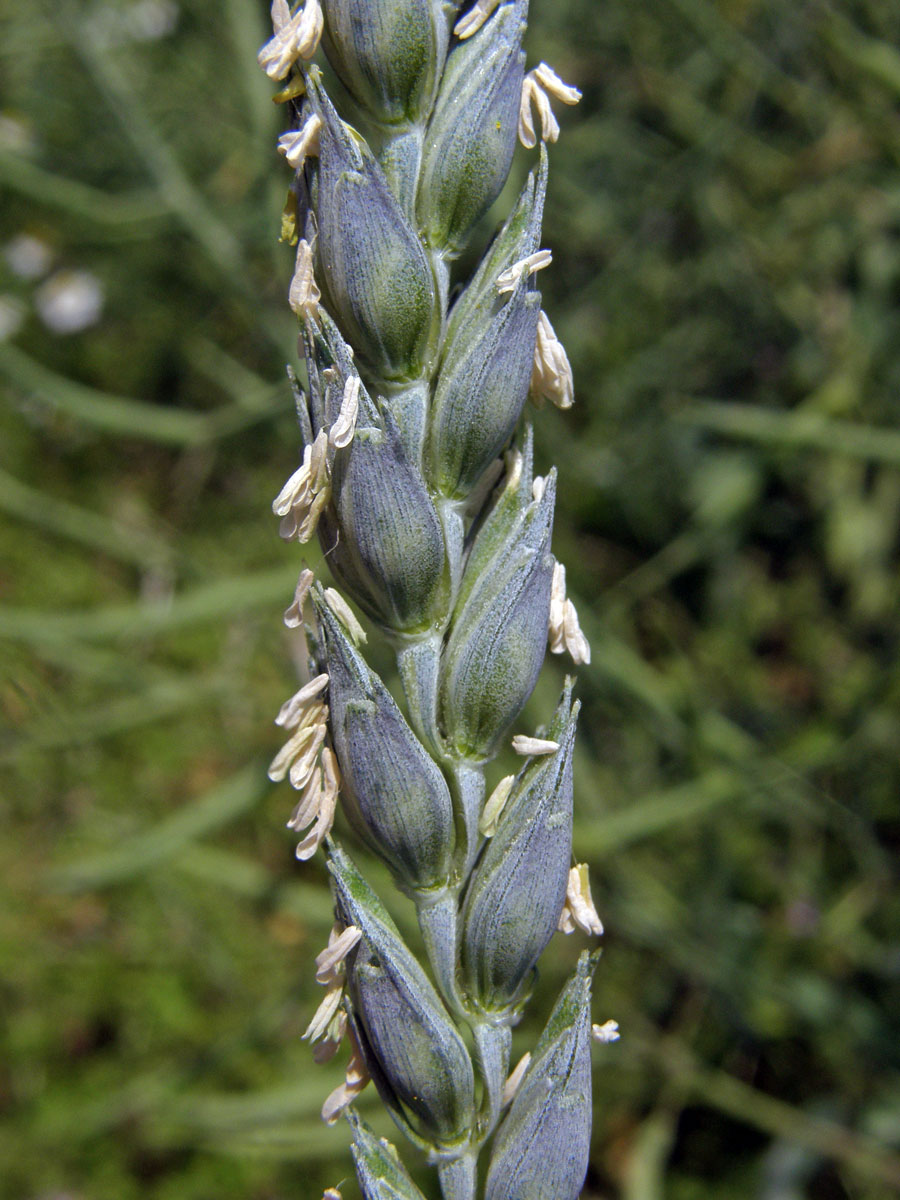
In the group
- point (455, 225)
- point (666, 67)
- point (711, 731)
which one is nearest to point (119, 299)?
point (666, 67)

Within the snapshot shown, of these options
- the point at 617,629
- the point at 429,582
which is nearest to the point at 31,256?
the point at 617,629

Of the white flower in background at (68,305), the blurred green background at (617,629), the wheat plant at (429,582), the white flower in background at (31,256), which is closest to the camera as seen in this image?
the wheat plant at (429,582)

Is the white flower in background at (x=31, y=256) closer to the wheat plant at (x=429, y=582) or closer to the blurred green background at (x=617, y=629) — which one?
the blurred green background at (x=617, y=629)

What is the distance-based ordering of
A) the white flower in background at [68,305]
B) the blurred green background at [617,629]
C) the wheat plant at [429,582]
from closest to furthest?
the wheat plant at [429,582]
the blurred green background at [617,629]
the white flower in background at [68,305]

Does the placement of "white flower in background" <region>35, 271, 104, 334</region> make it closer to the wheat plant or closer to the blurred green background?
the blurred green background

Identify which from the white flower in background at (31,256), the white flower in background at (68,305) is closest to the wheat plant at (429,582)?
the white flower in background at (31,256)

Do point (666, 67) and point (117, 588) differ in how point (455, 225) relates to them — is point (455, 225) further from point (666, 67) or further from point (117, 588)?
point (117, 588)
